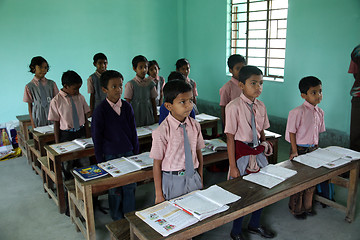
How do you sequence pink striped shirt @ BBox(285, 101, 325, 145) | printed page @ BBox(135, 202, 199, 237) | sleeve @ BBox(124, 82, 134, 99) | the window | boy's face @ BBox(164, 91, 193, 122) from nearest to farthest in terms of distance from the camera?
printed page @ BBox(135, 202, 199, 237) < boy's face @ BBox(164, 91, 193, 122) < pink striped shirt @ BBox(285, 101, 325, 145) < sleeve @ BBox(124, 82, 134, 99) < the window

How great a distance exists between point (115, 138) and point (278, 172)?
1295 mm

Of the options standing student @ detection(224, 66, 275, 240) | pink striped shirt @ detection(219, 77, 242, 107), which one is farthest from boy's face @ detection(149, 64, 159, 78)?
standing student @ detection(224, 66, 275, 240)

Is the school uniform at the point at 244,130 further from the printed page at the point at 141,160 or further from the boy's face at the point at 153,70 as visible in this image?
the boy's face at the point at 153,70

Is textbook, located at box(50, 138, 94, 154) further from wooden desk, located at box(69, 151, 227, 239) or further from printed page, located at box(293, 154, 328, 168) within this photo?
printed page, located at box(293, 154, 328, 168)

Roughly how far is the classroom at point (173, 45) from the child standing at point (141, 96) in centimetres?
140

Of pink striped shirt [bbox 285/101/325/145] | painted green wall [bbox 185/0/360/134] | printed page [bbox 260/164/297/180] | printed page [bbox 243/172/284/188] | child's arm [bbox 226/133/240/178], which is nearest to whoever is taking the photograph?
printed page [bbox 243/172/284/188]

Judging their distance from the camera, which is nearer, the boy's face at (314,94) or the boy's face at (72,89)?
the boy's face at (314,94)

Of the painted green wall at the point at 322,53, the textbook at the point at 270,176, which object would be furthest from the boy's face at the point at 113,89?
the painted green wall at the point at 322,53

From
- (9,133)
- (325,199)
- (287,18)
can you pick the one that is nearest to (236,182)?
(325,199)

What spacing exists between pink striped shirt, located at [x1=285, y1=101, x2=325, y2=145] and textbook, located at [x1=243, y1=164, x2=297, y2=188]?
1.77 ft

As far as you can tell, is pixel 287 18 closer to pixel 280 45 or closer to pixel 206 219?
pixel 280 45

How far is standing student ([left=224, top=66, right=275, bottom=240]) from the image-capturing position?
227 centimetres

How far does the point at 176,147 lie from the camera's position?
200 cm

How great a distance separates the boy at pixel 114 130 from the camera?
100 inches
